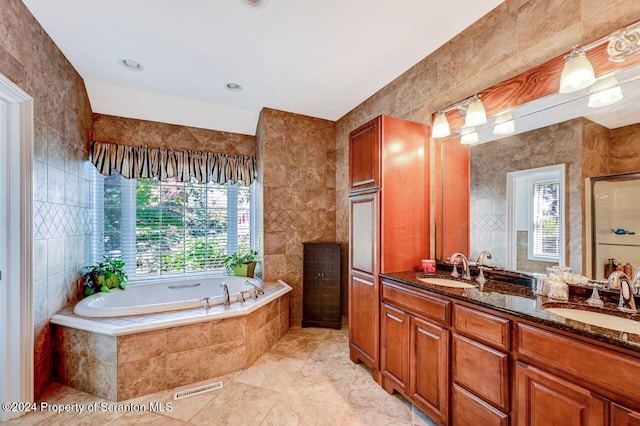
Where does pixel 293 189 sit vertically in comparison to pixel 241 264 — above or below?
above

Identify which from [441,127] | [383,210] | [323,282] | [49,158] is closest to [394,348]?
[383,210]

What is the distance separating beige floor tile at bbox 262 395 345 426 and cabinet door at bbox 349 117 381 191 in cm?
163

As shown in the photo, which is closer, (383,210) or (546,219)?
(546,219)

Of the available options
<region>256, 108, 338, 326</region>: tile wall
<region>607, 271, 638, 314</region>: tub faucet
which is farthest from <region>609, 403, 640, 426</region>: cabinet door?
<region>256, 108, 338, 326</region>: tile wall

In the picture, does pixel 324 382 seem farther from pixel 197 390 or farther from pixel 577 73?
pixel 577 73

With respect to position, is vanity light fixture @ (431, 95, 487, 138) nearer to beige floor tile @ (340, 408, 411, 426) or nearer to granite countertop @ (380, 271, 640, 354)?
granite countertop @ (380, 271, 640, 354)

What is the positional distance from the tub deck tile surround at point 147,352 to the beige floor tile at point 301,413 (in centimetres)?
59

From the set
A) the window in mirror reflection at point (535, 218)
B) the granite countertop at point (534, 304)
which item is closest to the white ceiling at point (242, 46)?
the window in mirror reflection at point (535, 218)

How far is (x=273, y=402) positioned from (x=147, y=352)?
3.29 feet

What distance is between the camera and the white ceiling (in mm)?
1797

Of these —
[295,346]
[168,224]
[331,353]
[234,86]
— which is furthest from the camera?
[168,224]

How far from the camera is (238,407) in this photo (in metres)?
1.87

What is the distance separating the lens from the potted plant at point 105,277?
2709 mm

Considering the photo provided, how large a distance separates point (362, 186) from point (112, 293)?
107 inches
